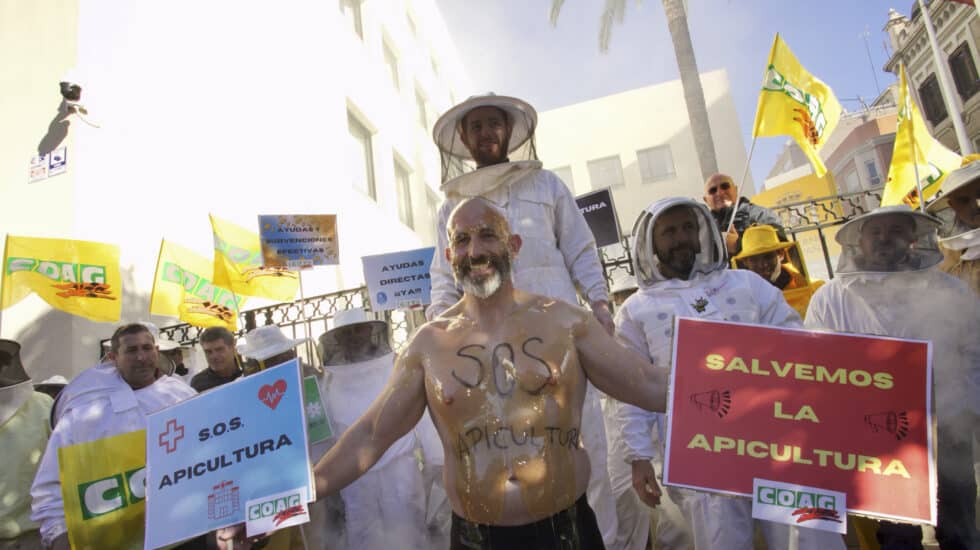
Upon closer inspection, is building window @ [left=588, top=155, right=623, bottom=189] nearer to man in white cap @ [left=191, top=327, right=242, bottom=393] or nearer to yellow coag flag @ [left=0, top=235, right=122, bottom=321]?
yellow coag flag @ [left=0, top=235, right=122, bottom=321]

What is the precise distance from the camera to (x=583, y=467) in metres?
2.02

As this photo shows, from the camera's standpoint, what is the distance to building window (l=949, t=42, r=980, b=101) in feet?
63.8

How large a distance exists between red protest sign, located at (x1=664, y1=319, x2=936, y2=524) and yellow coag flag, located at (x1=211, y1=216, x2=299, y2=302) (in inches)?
243

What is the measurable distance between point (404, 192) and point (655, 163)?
12844mm

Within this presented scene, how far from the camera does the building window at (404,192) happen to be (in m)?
14.1

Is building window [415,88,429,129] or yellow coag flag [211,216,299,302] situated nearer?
yellow coag flag [211,216,299,302]

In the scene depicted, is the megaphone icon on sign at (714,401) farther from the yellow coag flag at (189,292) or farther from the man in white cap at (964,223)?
the yellow coag flag at (189,292)

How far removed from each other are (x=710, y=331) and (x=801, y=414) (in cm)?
36

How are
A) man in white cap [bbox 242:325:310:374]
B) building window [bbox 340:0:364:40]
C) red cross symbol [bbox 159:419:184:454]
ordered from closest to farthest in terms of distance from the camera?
1. red cross symbol [bbox 159:419:184:454]
2. man in white cap [bbox 242:325:310:374]
3. building window [bbox 340:0:364:40]

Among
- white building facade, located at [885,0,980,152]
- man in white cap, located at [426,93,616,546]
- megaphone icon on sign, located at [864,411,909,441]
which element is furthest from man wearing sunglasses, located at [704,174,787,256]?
white building facade, located at [885,0,980,152]

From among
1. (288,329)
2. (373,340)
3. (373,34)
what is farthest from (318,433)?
(373,34)

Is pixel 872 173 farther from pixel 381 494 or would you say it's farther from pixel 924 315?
pixel 381 494

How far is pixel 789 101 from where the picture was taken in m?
5.64

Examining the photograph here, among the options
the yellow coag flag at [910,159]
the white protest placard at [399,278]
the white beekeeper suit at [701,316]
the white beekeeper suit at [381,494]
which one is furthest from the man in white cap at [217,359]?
the yellow coag flag at [910,159]
